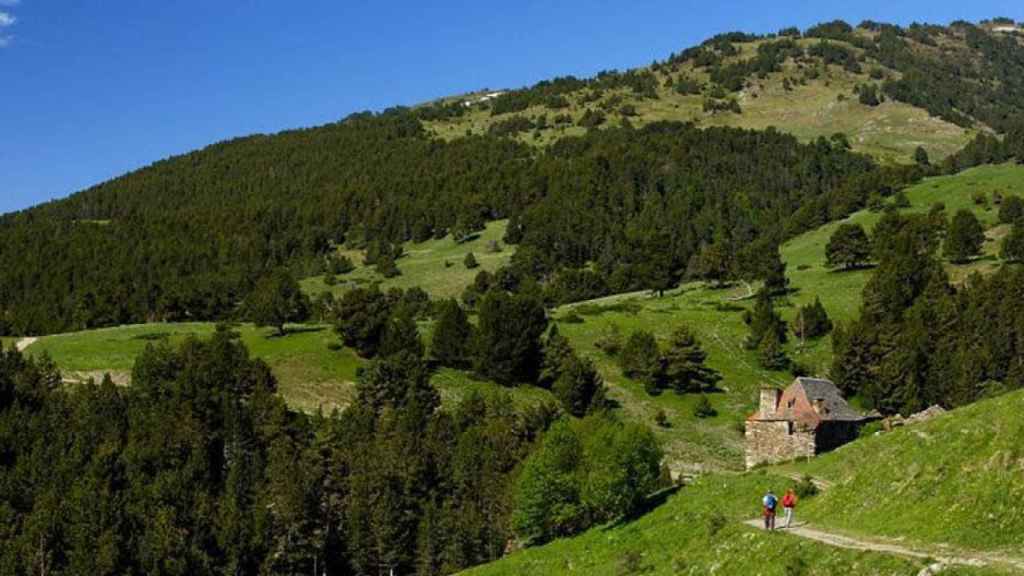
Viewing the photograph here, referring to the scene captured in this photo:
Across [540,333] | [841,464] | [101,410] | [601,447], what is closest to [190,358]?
[101,410]

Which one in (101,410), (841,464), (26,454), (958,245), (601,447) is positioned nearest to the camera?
(841,464)

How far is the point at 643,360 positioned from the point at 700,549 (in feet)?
255

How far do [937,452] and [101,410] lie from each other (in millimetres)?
78421

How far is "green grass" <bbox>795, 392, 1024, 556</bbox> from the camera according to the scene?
31.5 metres

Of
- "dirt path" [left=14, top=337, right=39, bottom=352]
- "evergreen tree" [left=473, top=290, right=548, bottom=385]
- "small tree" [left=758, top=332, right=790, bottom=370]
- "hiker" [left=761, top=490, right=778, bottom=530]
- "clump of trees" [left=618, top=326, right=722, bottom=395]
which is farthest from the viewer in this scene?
"dirt path" [left=14, top=337, right=39, bottom=352]

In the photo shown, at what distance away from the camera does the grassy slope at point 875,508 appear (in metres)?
31.7

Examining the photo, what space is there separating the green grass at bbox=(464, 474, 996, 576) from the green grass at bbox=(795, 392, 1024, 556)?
2.78m

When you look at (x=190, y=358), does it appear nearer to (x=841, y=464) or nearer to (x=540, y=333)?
(x=540, y=333)

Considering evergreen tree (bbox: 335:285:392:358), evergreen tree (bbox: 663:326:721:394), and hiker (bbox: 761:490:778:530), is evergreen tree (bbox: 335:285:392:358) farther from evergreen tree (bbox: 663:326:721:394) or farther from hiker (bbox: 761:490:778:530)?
hiker (bbox: 761:490:778:530)

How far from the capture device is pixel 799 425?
65188mm

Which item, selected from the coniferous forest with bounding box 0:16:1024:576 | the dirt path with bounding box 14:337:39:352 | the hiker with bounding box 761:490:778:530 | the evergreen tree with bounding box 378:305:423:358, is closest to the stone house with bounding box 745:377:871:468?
the coniferous forest with bounding box 0:16:1024:576

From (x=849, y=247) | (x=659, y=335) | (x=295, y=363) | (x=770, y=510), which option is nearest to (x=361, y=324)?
(x=295, y=363)

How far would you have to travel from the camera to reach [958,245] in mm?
151750

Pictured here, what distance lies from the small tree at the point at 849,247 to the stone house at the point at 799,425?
9580 cm
